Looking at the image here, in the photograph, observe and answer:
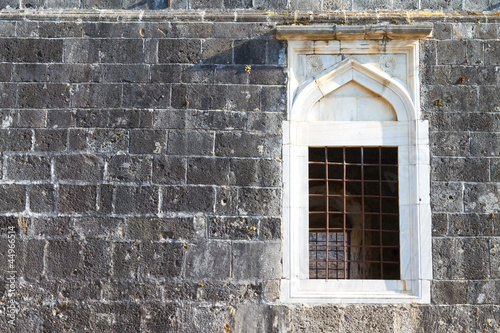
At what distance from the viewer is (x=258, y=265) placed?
4.71 meters

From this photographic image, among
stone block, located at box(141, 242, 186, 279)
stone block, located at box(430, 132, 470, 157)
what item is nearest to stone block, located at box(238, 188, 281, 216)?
stone block, located at box(141, 242, 186, 279)

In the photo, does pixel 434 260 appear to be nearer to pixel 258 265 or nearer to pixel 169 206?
pixel 258 265

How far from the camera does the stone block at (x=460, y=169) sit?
4852mm

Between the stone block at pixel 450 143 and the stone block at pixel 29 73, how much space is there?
3966mm

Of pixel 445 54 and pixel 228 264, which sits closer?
pixel 228 264

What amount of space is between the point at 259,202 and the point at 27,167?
2.31 metres

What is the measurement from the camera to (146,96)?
16.2ft

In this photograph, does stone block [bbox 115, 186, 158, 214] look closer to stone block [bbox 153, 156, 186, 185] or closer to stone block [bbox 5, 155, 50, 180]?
stone block [bbox 153, 156, 186, 185]

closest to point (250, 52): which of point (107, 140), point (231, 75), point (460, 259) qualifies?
point (231, 75)

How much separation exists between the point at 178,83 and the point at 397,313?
309 centimetres

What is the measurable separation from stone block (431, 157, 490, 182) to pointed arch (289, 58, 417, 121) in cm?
53

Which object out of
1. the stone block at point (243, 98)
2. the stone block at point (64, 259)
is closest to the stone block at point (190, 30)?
the stone block at point (243, 98)

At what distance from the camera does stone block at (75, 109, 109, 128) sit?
4.90m

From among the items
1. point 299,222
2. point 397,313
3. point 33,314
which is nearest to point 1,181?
point 33,314
